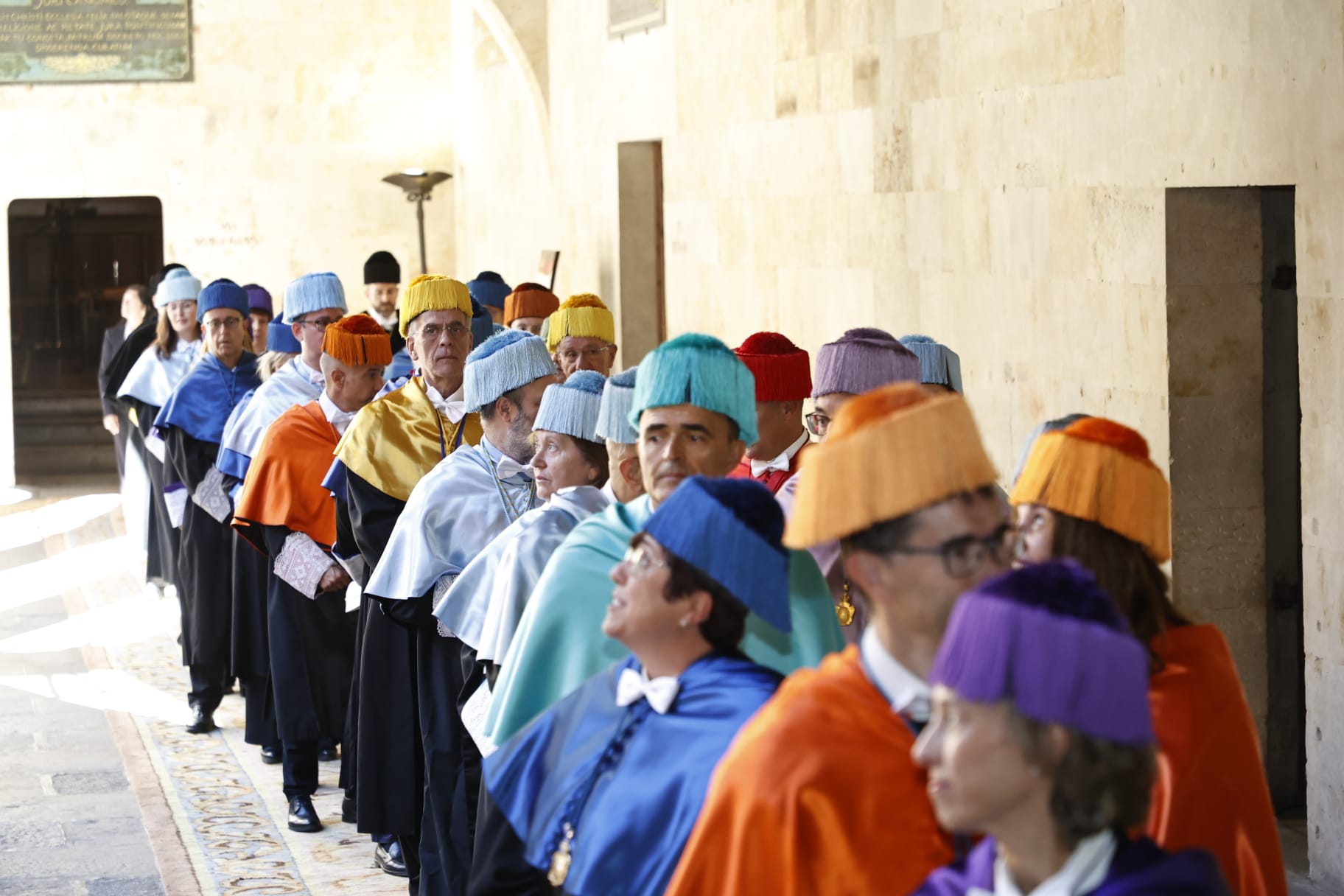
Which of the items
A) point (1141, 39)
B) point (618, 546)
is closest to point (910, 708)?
point (618, 546)

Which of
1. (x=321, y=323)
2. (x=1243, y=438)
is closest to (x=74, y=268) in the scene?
(x=321, y=323)

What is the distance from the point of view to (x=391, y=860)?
20.6 feet

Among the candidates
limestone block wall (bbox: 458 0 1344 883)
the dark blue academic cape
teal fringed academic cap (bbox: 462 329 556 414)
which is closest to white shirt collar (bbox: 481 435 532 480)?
teal fringed academic cap (bbox: 462 329 556 414)

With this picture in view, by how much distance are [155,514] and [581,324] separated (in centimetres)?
429

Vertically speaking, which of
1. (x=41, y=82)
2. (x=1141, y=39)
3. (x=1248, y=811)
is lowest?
(x=1248, y=811)

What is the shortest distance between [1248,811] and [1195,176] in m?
3.21

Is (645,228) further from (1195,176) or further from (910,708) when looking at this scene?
(910,708)

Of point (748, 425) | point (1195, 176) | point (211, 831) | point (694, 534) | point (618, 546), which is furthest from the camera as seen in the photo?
point (211, 831)

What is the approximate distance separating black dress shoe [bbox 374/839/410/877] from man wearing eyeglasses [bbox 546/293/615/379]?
2135mm

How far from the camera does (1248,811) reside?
8.77 ft

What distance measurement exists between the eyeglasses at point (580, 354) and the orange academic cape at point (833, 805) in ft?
17.7

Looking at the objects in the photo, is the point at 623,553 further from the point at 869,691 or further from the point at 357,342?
the point at 357,342

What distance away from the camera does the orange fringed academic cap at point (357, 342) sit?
6.53m

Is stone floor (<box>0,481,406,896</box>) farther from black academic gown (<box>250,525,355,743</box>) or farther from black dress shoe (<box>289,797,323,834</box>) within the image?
black academic gown (<box>250,525,355,743</box>)
